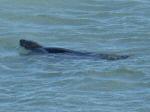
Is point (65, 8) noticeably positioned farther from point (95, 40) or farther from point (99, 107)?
point (99, 107)

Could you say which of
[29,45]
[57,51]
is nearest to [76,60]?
[57,51]

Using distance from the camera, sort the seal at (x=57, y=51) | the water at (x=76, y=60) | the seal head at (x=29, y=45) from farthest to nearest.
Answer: the seal head at (x=29, y=45)
the seal at (x=57, y=51)
the water at (x=76, y=60)

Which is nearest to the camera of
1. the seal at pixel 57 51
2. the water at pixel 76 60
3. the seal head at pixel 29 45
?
the water at pixel 76 60

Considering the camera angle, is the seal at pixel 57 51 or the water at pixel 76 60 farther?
the seal at pixel 57 51

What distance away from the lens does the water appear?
11023 millimetres

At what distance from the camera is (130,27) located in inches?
615

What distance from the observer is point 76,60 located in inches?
513

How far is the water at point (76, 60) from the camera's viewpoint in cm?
1102

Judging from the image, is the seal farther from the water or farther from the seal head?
the water

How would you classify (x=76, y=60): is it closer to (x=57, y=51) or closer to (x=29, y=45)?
(x=57, y=51)

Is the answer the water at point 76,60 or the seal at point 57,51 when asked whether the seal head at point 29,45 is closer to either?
the seal at point 57,51

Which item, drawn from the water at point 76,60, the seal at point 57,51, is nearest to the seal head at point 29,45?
the seal at point 57,51

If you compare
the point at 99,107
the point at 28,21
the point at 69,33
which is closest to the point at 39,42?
the point at 69,33

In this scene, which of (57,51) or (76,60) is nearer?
(76,60)
